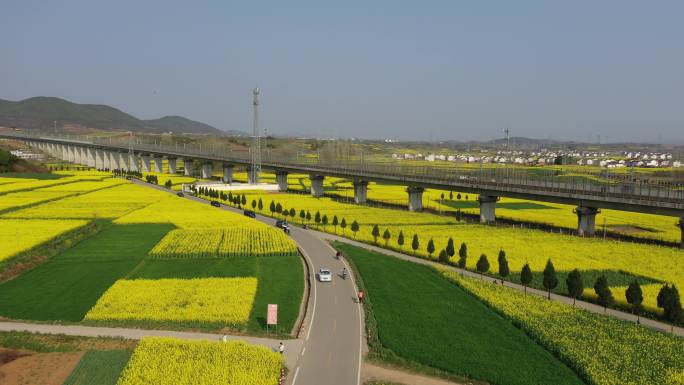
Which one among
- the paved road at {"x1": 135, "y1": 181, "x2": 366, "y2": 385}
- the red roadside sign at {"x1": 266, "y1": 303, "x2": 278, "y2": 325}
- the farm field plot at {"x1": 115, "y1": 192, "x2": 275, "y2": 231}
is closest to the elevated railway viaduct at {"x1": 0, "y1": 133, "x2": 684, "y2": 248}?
the farm field plot at {"x1": 115, "y1": 192, "x2": 275, "y2": 231}

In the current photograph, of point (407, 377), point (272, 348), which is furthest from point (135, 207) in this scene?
point (407, 377)

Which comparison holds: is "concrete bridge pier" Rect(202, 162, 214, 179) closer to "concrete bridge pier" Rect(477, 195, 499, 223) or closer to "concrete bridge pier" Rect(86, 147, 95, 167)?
"concrete bridge pier" Rect(86, 147, 95, 167)

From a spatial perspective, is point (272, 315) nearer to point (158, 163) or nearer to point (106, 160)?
point (158, 163)

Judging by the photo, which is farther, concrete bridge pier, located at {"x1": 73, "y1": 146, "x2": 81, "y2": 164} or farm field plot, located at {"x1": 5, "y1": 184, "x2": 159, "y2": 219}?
concrete bridge pier, located at {"x1": 73, "y1": 146, "x2": 81, "y2": 164}

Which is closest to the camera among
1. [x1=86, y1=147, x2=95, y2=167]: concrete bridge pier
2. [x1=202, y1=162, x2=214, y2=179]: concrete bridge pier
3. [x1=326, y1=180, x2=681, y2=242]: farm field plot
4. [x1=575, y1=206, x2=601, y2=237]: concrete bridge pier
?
[x1=575, y1=206, x2=601, y2=237]: concrete bridge pier

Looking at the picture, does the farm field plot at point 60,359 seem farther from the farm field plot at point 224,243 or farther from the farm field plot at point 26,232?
the farm field plot at point 224,243

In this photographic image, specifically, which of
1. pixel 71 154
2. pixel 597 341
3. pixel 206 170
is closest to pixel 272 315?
pixel 597 341

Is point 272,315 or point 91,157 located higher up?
point 91,157
